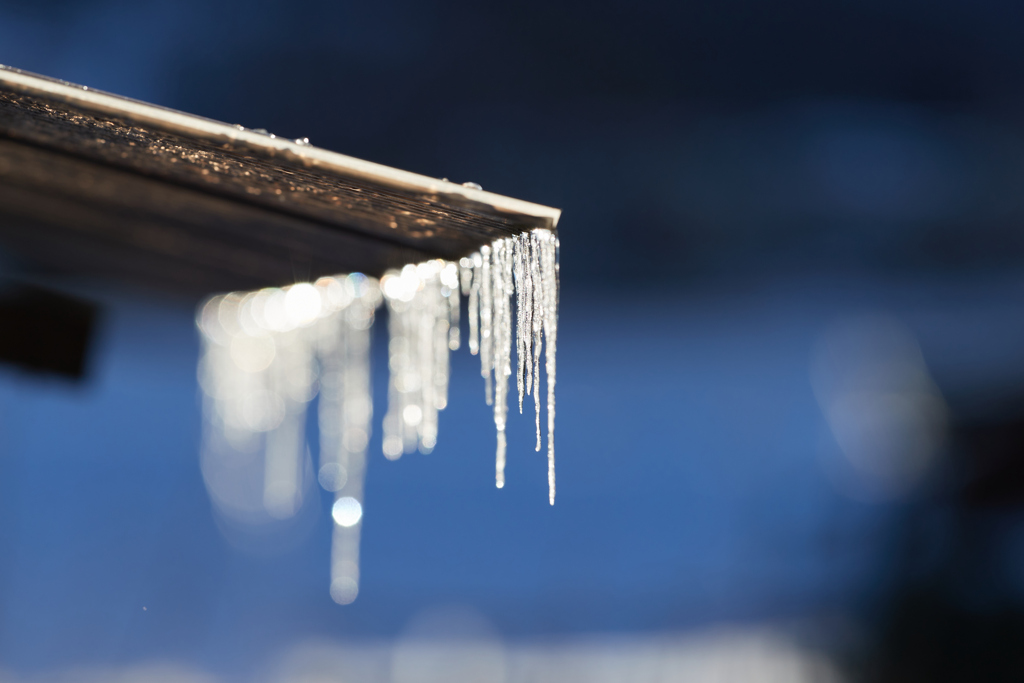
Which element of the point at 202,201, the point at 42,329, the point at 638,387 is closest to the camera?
the point at 202,201

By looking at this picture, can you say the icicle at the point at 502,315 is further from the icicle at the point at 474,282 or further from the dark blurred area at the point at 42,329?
the dark blurred area at the point at 42,329

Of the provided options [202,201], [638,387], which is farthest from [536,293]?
[638,387]

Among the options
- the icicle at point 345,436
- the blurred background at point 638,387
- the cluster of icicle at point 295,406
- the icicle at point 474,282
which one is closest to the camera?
the icicle at point 474,282

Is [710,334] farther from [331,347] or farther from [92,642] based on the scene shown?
[92,642]

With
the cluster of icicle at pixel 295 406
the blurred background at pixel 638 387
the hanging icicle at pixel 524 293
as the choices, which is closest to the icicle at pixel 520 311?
the hanging icicle at pixel 524 293

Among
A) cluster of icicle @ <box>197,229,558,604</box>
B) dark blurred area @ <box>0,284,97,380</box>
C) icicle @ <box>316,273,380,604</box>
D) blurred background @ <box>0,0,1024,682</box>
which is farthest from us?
icicle @ <box>316,273,380,604</box>

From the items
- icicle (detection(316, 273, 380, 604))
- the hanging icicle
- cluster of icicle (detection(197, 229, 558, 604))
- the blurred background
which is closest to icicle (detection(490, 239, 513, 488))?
the hanging icicle

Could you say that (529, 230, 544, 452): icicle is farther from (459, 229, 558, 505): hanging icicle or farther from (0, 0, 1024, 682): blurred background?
(0, 0, 1024, 682): blurred background

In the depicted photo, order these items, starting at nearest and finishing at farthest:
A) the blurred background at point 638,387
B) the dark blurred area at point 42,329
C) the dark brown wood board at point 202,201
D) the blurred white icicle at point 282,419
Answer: the dark brown wood board at point 202,201, the dark blurred area at point 42,329, the blurred background at point 638,387, the blurred white icicle at point 282,419

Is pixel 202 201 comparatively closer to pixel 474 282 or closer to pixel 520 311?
pixel 474 282
